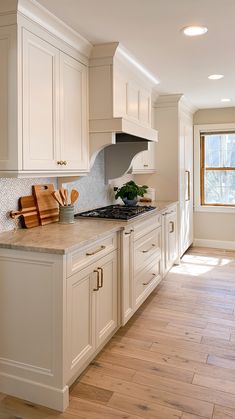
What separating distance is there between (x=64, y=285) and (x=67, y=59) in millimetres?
1612

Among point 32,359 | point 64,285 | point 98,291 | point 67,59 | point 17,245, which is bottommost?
point 32,359

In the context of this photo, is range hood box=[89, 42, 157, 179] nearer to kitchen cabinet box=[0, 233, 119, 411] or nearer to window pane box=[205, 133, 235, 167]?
kitchen cabinet box=[0, 233, 119, 411]

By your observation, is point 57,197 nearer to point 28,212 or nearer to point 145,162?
point 28,212

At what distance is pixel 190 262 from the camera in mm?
4914

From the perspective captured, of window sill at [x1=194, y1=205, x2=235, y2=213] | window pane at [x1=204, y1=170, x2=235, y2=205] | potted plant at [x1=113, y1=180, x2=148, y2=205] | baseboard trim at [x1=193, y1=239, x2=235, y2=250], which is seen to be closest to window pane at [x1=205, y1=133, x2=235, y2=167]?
window pane at [x1=204, y1=170, x2=235, y2=205]

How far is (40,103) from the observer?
217cm

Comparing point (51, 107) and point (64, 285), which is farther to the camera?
point (51, 107)

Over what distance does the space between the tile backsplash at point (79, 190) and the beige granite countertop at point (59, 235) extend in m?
0.16

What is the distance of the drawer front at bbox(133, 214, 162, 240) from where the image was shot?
2.98 meters

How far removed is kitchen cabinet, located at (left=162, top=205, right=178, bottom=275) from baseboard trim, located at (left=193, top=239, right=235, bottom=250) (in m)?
1.31

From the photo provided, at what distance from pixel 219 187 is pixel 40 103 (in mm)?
4208

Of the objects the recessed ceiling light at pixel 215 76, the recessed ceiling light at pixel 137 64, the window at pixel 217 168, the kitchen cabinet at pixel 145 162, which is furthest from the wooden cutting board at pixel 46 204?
the window at pixel 217 168

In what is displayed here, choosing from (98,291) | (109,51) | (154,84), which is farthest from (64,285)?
(154,84)

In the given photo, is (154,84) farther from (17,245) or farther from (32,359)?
(32,359)
